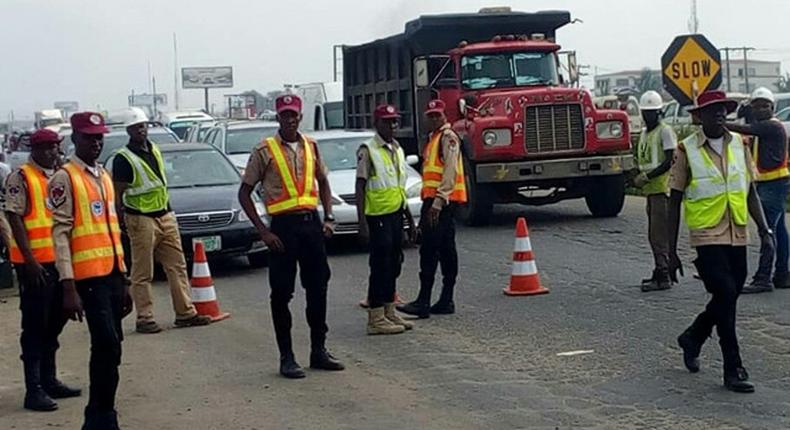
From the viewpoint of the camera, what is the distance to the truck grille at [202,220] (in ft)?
46.1

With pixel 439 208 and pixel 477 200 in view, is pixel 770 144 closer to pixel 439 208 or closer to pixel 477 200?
pixel 439 208

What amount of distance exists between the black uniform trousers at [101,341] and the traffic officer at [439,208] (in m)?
4.25

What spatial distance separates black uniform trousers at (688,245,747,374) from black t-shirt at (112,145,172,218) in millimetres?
4857

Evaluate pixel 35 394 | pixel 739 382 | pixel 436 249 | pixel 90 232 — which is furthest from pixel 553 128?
pixel 90 232

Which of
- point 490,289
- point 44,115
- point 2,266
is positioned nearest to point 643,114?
point 490,289

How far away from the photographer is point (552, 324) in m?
10.4

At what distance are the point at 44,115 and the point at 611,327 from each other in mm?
61459

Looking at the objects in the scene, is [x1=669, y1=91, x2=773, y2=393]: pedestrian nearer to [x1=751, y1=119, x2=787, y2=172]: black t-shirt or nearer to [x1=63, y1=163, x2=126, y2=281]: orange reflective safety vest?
[x1=751, y1=119, x2=787, y2=172]: black t-shirt

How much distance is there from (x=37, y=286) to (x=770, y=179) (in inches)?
261

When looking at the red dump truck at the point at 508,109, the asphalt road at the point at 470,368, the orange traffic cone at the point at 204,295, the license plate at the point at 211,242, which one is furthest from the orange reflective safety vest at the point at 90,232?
the red dump truck at the point at 508,109

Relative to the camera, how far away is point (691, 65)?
17297 millimetres

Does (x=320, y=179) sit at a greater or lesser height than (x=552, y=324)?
greater

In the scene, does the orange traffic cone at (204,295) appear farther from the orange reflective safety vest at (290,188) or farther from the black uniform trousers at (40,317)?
the black uniform trousers at (40,317)

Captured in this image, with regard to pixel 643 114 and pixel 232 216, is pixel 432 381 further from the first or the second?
pixel 232 216
